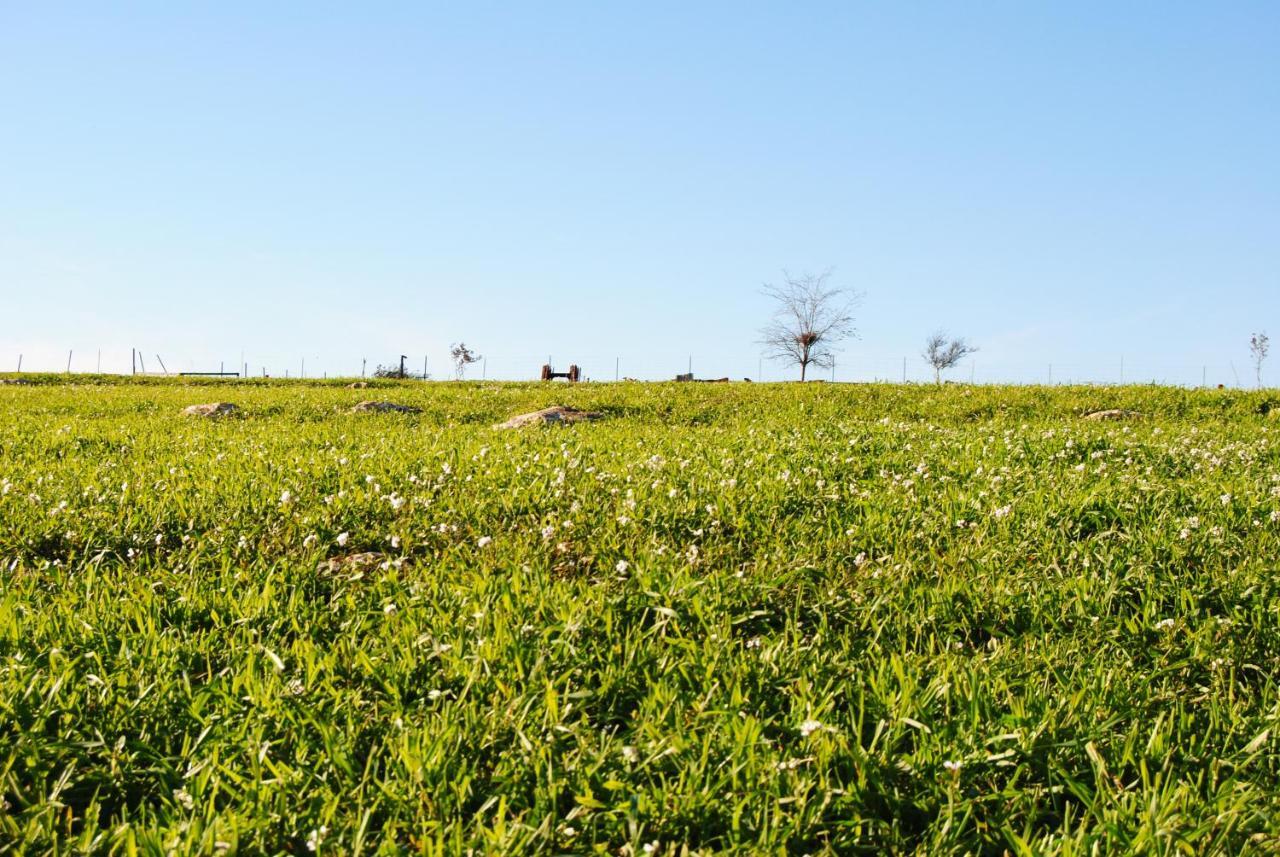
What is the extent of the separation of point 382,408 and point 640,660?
492 inches

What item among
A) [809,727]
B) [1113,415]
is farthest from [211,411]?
[1113,415]

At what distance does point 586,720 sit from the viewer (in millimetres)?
3066

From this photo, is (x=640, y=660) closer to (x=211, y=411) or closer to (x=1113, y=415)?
(x=211, y=411)

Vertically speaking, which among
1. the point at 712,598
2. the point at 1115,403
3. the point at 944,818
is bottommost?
the point at 944,818

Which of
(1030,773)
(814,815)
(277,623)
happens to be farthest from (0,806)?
(1030,773)

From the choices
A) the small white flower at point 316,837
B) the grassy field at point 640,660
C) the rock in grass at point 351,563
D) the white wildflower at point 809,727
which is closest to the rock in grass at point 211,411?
the grassy field at point 640,660

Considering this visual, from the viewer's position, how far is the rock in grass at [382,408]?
14758 millimetres

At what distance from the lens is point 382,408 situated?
15.1 metres

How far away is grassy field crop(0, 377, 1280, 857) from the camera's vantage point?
2.60m

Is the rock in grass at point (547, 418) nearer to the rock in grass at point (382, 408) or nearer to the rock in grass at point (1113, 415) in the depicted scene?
the rock in grass at point (382, 408)

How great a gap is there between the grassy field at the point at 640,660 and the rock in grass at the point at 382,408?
7407 millimetres

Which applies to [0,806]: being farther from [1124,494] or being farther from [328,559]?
[1124,494]

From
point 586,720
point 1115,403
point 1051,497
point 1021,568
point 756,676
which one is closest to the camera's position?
point 586,720

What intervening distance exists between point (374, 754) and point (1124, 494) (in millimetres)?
5480
